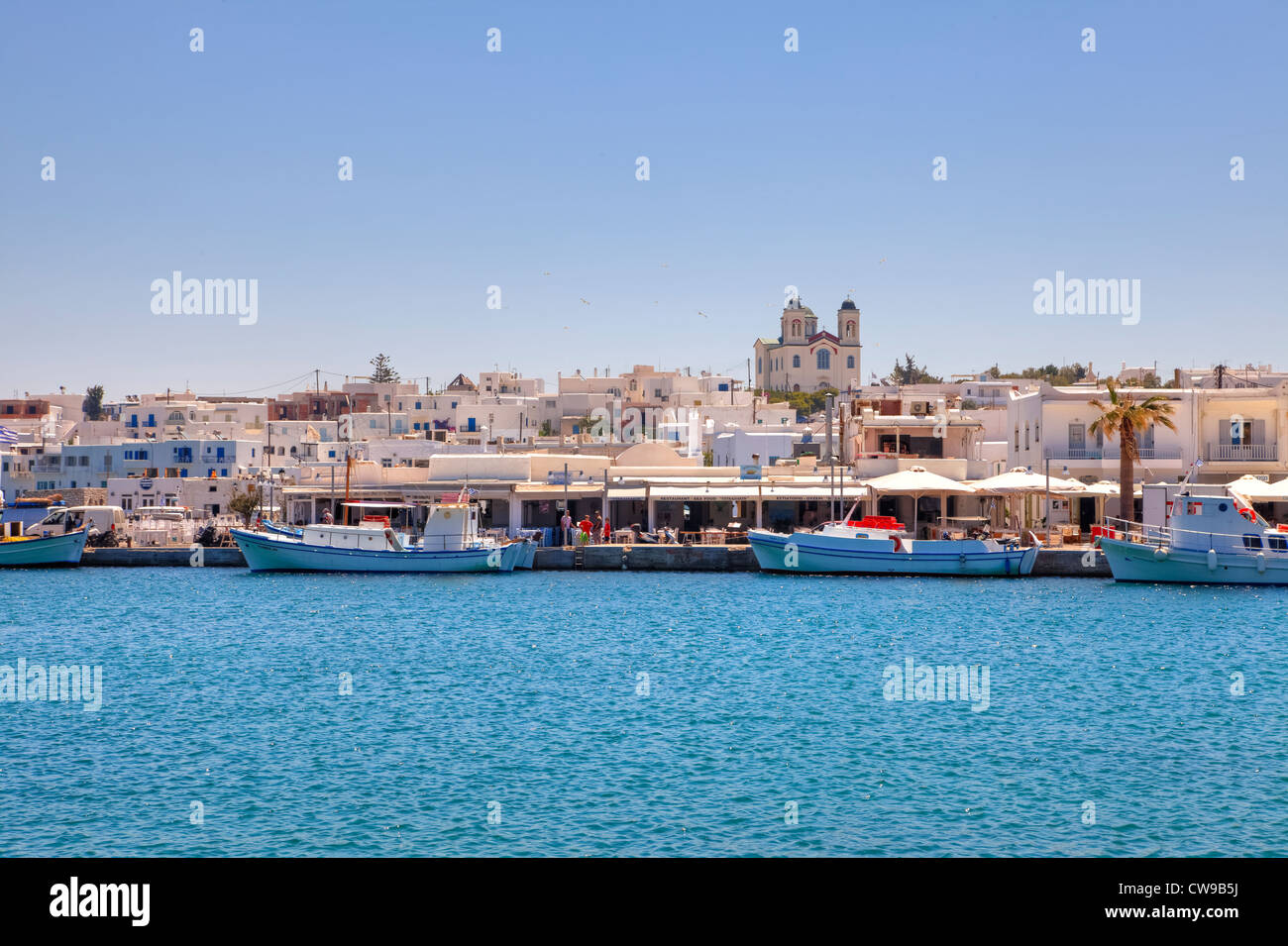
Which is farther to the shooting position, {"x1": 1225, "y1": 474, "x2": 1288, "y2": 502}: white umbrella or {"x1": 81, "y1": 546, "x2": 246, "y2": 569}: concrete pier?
{"x1": 81, "y1": 546, "x2": 246, "y2": 569}: concrete pier

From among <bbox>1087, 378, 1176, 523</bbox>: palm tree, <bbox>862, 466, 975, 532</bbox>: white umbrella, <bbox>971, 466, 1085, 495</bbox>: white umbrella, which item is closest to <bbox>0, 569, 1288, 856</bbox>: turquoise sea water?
<bbox>1087, 378, 1176, 523</bbox>: palm tree

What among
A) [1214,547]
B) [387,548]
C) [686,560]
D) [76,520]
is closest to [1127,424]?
[1214,547]

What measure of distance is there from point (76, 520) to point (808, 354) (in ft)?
307

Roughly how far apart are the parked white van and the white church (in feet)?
296

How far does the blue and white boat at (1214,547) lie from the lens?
142ft

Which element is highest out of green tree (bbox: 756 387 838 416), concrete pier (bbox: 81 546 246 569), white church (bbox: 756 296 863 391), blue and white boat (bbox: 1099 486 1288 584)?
white church (bbox: 756 296 863 391)

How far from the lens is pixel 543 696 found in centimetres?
2392

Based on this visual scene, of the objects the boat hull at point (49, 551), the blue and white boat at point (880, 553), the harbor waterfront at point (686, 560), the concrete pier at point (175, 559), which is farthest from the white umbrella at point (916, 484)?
the boat hull at point (49, 551)

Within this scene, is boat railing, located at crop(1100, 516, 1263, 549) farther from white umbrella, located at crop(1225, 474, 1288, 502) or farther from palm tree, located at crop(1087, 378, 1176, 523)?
white umbrella, located at crop(1225, 474, 1288, 502)

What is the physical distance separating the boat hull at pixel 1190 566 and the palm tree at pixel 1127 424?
8.54 feet

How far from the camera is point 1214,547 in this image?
43.5 meters

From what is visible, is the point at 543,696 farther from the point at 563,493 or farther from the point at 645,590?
the point at 563,493

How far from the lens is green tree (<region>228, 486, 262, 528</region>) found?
70125 millimetres
